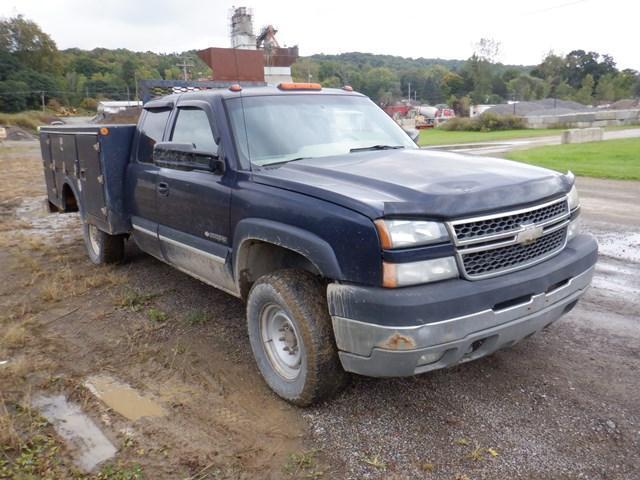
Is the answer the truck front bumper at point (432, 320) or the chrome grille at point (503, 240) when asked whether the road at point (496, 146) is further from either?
the truck front bumper at point (432, 320)

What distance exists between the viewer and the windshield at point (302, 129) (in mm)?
3943

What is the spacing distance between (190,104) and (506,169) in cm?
254

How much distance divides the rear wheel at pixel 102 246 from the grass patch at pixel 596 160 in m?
10.3

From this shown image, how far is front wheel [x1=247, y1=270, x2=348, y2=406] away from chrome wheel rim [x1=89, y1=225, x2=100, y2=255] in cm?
368

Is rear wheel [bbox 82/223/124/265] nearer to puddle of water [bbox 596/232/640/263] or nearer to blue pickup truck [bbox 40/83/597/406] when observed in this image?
blue pickup truck [bbox 40/83/597/406]

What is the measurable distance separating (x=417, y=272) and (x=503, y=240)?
1.87 ft

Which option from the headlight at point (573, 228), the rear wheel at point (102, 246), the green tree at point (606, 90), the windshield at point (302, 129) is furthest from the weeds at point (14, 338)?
the green tree at point (606, 90)

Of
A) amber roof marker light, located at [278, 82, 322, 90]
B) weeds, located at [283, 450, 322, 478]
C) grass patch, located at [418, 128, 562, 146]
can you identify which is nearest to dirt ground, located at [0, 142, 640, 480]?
weeds, located at [283, 450, 322, 478]

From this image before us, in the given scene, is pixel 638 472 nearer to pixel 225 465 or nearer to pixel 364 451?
pixel 364 451

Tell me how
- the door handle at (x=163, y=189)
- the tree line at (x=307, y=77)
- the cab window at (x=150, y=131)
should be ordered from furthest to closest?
the tree line at (x=307, y=77)
the cab window at (x=150, y=131)
the door handle at (x=163, y=189)

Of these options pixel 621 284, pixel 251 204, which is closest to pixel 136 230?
pixel 251 204

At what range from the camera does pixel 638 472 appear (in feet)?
8.95

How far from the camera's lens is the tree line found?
76688mm

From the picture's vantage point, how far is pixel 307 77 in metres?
73.4
